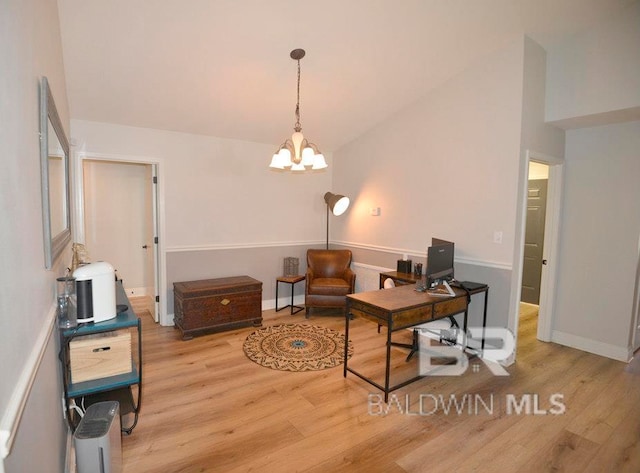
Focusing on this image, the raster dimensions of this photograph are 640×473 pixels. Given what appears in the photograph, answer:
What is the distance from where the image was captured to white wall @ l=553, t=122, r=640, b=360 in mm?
3432

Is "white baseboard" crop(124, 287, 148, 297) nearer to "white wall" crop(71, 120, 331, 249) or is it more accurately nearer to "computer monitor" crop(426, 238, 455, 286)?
"white wall" crop(71, 120, 331, 249)

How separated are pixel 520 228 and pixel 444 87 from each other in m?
1.72

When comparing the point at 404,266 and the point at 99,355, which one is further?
the point at 404,266

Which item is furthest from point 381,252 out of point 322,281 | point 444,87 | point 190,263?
point 190,263

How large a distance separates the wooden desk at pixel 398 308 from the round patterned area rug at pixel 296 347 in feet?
1.34

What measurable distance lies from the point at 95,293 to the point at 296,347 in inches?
85.9

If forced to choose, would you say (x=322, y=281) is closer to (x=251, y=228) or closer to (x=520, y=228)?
(x=251, y=228)

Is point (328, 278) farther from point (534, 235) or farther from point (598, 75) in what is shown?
point (598, 75)

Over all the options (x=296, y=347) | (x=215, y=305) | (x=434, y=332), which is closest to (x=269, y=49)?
(x=215, y=305)

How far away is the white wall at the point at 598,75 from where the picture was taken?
300 cm

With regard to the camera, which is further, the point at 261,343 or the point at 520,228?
the point at 261,343

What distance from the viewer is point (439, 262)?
3.21 meters

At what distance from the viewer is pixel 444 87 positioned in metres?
3.81

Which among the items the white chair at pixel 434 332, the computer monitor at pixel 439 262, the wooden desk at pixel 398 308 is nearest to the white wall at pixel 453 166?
the computer monitor at pixel 439 262
